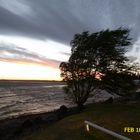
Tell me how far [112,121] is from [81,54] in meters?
13.0

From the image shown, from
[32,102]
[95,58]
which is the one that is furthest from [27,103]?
[95,58]

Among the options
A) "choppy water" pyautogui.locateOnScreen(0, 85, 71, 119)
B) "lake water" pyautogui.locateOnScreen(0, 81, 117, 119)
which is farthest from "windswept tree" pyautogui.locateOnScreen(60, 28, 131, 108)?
"choppy water" pyautogui.locateOnScreen(0, 85, 71, 119)

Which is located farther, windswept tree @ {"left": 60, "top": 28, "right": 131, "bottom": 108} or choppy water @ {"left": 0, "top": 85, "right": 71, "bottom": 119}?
choppy water @ {"left": 0, "top": 85, "right": 71, "bottom": 119}

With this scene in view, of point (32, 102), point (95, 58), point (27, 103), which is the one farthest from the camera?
point (32, 102)

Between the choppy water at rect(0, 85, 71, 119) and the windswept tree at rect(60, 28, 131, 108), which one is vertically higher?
the windswept tree at rect(60, 28, 131, 108)

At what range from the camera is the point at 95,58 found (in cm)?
2784

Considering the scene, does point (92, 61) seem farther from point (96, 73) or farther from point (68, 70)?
point (68, 70)

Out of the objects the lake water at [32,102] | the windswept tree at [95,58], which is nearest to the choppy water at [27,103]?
the lake water at [32,102]

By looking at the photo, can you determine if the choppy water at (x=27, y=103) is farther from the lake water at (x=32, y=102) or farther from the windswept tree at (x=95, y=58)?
the windswept tree at (x=95, y=58)

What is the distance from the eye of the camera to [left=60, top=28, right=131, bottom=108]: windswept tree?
27.6m

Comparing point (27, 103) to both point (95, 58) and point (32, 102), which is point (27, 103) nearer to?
point (32, 102)

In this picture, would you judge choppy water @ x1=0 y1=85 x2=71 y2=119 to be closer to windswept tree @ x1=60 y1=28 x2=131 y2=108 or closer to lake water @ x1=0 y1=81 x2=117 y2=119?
lake water @ x1=0 y1=81 x2=117 y2=119

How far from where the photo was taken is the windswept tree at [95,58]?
2759 centimetres

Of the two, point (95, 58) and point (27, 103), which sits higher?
point (95, 58)
